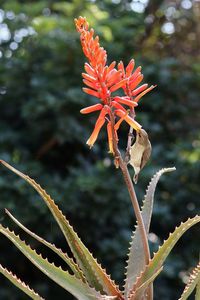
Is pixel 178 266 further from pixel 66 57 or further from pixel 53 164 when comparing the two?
pixel 66 57

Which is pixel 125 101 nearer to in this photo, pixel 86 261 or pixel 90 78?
pixel 90 78

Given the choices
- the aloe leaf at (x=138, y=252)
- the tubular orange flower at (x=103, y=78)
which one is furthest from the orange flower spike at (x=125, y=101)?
the aloe leaf at (x=138, y=252)

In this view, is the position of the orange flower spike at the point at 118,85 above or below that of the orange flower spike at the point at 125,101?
above

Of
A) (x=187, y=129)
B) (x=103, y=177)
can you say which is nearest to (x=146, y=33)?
(x=187, y=129)

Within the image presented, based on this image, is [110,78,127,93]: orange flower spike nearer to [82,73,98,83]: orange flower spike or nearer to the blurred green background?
[82,73,98,83]: orange flower spike

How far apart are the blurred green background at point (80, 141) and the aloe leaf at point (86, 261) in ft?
6.67

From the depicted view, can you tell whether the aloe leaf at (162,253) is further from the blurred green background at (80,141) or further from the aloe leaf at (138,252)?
the blurred green background at (80,141)

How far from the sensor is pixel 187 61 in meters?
3.85

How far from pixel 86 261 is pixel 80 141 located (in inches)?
94.1

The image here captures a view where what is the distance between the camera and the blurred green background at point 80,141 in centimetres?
312

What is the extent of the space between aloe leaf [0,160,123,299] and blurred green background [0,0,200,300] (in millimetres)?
2032

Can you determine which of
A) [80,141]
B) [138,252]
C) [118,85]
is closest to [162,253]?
[138,252]

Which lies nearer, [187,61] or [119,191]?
[119,191]

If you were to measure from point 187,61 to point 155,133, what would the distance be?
559mm
